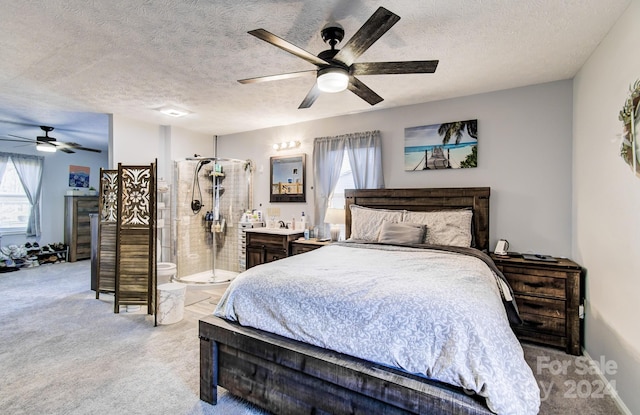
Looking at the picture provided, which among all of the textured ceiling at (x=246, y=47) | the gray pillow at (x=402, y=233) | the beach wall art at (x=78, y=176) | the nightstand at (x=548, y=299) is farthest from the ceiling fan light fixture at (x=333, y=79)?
the beach wall art at (x=78, y=176)

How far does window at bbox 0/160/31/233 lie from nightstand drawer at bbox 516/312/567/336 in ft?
28.4

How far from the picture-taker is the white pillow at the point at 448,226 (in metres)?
3.10

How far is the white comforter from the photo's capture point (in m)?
1.27

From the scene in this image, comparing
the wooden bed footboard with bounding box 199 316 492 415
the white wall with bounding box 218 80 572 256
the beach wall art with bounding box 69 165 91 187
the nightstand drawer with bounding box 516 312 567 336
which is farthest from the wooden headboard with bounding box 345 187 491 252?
the beach wall art with bounding box 69 165 91 187

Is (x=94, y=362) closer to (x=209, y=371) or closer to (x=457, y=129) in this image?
(x=209, y=371)

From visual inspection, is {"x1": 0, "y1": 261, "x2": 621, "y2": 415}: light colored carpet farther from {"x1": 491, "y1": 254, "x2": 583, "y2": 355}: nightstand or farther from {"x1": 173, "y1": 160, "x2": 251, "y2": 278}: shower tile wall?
{"x1": 173, "y1": 160, "x2": 251, "y2": 278}: shower tile wall

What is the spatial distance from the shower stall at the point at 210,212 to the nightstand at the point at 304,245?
140 cm

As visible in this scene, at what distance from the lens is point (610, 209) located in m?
2.14

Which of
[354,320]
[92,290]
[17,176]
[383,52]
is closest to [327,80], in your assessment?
[383,52]

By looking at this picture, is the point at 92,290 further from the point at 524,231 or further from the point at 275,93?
the point at 524,231

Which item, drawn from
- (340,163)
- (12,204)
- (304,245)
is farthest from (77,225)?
(340,163)

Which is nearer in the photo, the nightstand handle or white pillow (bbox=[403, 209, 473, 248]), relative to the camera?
the nightstand handle

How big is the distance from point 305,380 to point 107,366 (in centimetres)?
181

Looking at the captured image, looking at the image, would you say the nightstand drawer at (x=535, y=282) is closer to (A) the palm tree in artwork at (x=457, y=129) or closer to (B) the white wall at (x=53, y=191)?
(A) the palm tree in artwork at (x=457, y=129)
